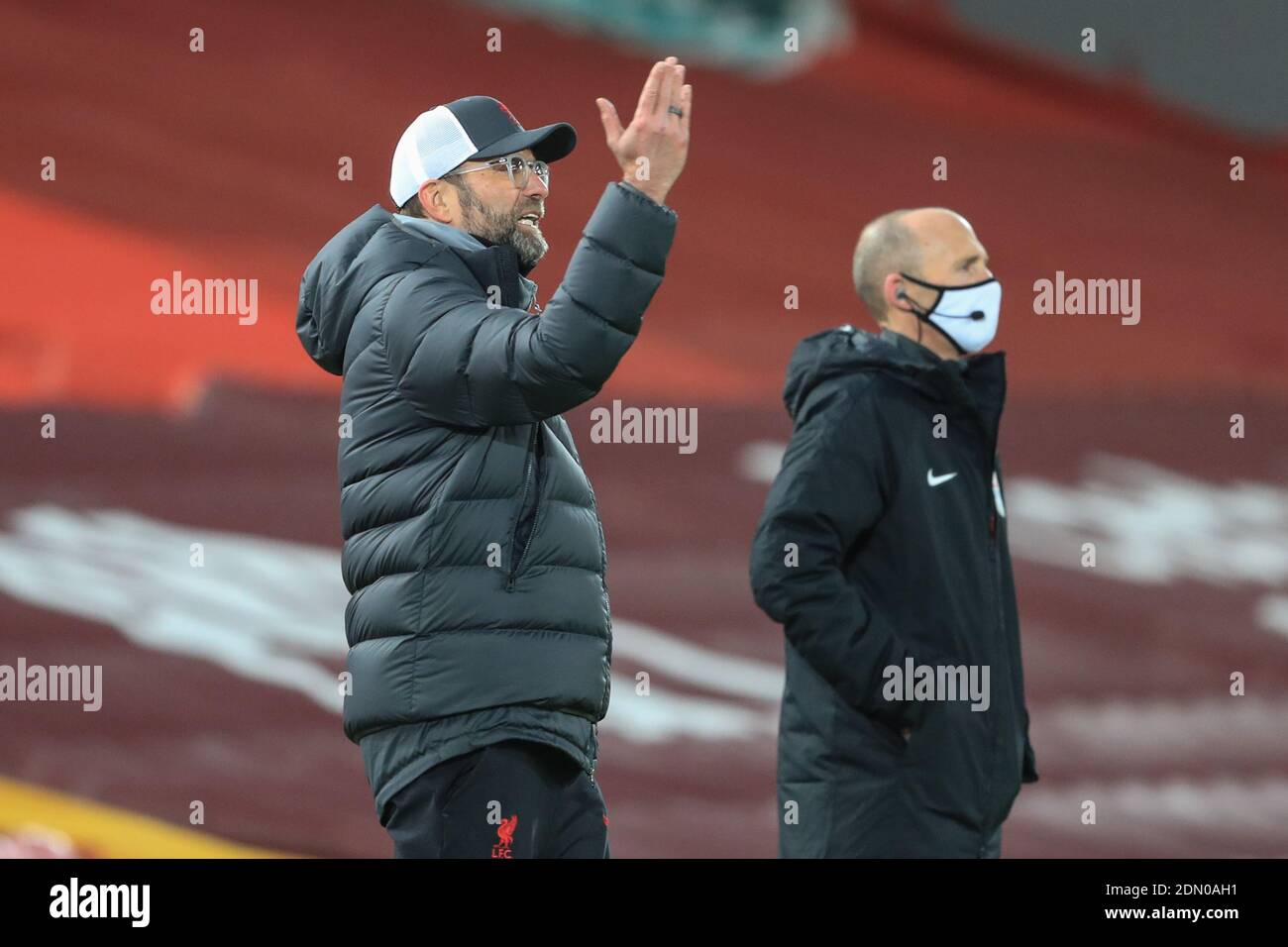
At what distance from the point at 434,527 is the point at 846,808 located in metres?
0.70

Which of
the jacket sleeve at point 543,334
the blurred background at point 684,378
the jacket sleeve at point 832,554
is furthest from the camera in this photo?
the blurred background at point 684,378

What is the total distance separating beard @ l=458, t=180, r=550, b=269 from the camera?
2207 millimetres

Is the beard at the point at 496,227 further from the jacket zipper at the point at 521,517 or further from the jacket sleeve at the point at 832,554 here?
the jacket sleeve at the point at 832,554

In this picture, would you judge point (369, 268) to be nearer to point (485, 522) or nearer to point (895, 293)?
point (485, 522)

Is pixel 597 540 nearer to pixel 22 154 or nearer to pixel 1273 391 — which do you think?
pixel 22 154

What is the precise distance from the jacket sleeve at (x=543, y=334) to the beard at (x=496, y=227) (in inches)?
6.9

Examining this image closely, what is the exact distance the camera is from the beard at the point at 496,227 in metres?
2.21

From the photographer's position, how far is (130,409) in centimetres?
435

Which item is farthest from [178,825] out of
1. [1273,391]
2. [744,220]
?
[1273,391]

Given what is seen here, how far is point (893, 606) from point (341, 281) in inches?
34.0

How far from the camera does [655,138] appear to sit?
6.56 feet
